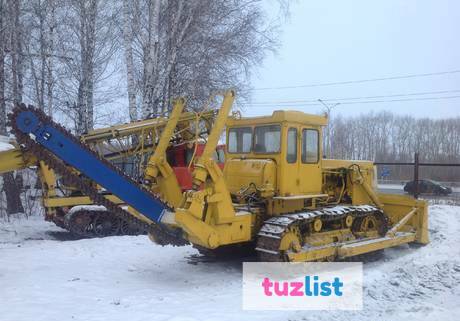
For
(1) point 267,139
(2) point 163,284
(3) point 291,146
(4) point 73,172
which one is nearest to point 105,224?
(2) point 163,284

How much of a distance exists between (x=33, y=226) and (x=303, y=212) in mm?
8679

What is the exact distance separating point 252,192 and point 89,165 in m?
2.64

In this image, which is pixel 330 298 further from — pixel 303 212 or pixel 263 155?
pixel 263 155

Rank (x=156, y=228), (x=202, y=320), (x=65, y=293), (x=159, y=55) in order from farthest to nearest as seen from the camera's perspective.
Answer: (x=159, y=55) → (x=156, y=228) → (x=65, y=293) → (x=202, y=320)

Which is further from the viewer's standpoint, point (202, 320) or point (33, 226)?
point (33, 226)

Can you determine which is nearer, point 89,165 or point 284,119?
point 89,165

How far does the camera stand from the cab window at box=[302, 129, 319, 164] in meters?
8.24

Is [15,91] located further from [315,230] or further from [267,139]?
[315,230]

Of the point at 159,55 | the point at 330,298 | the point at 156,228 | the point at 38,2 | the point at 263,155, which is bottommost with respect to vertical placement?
the point at 330,298

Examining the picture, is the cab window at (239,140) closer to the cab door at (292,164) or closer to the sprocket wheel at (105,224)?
the cab door at (292,164)

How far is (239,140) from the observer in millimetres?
8648

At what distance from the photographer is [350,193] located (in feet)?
32.0

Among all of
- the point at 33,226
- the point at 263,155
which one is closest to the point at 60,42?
the point at 33,226

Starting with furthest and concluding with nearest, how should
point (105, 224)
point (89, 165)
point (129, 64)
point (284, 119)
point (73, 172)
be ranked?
point (129, 64), point (105, 224), point (284, 119), point (73, 172), point (89, 165)
